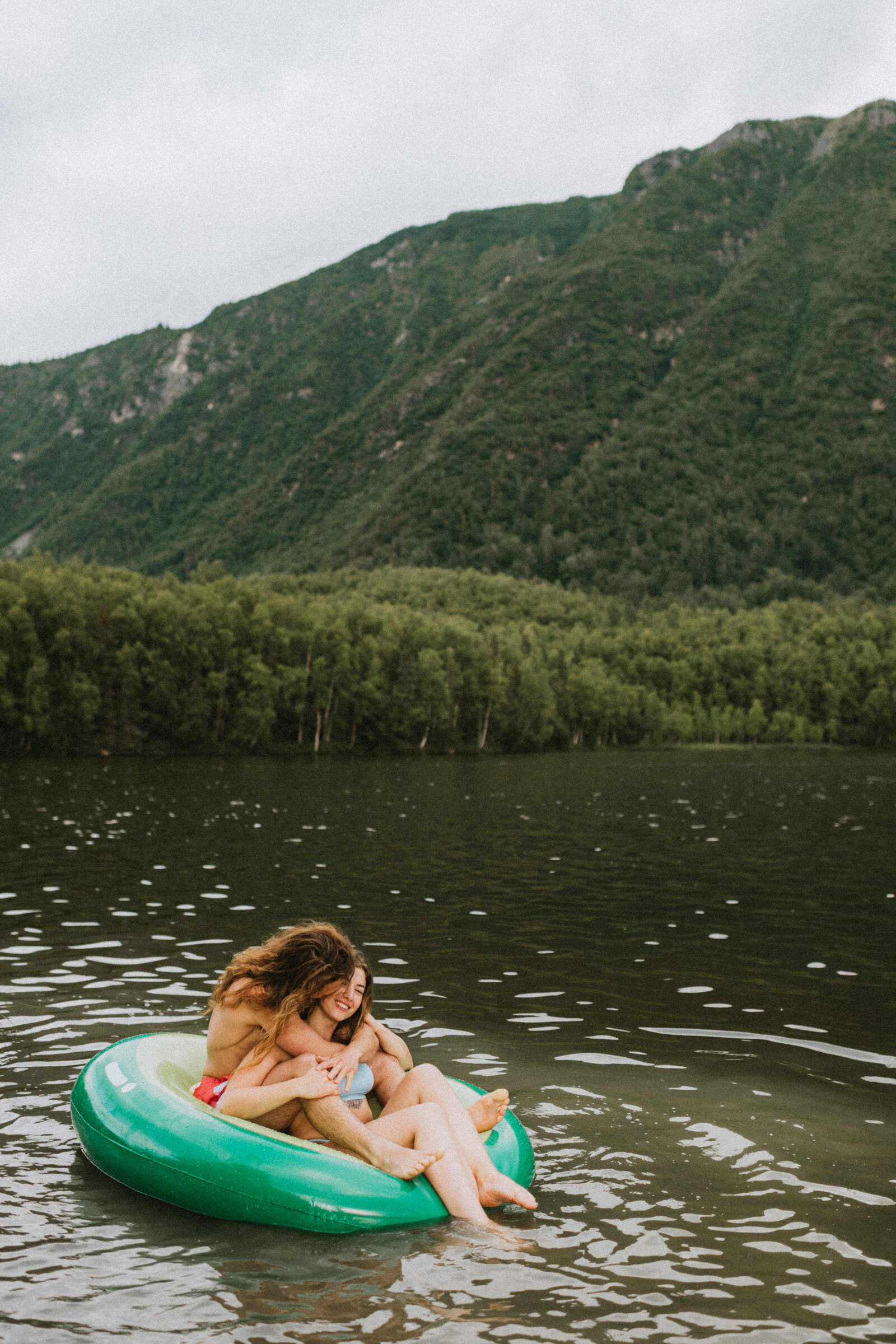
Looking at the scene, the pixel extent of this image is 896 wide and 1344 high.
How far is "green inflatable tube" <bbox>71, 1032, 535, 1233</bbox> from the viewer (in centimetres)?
775

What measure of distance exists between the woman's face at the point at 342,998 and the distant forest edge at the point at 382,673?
7756 cm

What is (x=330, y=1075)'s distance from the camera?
8.47 metres

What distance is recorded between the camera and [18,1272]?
7.00 m

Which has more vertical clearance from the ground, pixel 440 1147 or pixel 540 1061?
pixel 440 1147

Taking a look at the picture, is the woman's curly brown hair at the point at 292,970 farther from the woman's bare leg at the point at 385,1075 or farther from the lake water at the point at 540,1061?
the lake water at the point at 540,1061

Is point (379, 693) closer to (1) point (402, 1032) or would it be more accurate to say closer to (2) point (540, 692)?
(2) point (540, 692)

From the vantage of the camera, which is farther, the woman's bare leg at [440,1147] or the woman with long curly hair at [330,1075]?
the woman with long curly hair at [330,1075]

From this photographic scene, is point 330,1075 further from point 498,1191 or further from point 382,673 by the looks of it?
point 382,673

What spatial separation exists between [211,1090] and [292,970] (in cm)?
137

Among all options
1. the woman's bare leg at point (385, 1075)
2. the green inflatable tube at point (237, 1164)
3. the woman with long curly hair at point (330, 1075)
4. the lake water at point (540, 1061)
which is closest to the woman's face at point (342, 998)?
the woman with long curly hair at point (330, 1075)

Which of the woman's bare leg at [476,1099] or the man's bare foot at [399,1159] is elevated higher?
the woman's bare leg at [476,1099]

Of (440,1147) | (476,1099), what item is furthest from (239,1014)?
(476,1099)

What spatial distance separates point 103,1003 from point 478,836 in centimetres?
2107

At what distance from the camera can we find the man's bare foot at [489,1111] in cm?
852
